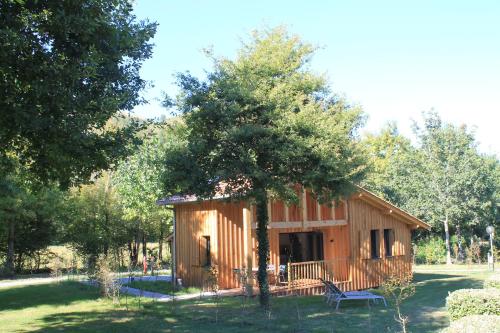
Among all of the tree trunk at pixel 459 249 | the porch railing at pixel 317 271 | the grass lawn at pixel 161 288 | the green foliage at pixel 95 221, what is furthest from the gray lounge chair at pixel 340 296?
the tree trunk at pixel 459 249

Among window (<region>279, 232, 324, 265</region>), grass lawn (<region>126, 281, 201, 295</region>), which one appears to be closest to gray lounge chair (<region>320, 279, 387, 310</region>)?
grass lawn (<region>126, 281, 201, 295</region>)

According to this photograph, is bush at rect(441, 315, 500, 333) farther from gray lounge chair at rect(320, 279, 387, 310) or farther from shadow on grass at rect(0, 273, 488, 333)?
gray lounge chair at rect(320, 279, 387, 310)

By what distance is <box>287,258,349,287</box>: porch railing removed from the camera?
19208 millimetres

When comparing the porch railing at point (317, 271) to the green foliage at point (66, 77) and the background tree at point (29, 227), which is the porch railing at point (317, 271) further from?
the background tree at point (29, 227)

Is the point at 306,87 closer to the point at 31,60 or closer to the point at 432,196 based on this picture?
the point at 31,60

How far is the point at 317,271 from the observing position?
2019cm

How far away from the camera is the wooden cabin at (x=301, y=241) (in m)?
18.7

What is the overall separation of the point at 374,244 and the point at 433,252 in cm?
1663

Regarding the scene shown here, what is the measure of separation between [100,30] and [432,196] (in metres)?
30.8

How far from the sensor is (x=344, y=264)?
2103 centimetres

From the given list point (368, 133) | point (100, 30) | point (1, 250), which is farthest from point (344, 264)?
point (368, 133)

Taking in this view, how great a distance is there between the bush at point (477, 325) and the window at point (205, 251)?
43.8ft

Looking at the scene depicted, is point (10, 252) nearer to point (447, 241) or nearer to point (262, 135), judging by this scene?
point (262, 135)

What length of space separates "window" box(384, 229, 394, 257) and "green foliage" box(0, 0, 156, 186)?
15540mm
